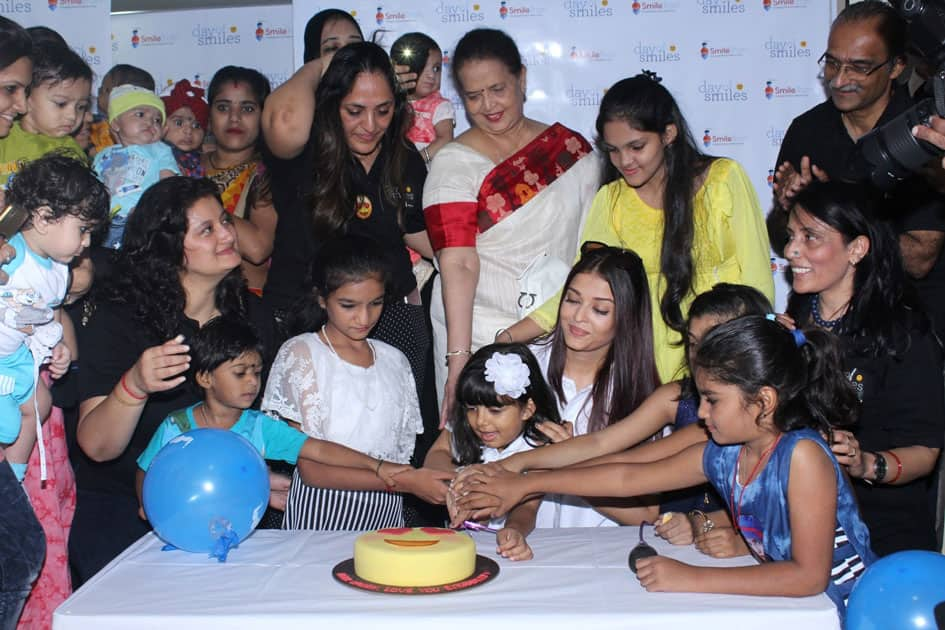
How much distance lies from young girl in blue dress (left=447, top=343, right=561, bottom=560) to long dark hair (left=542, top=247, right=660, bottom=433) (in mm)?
118

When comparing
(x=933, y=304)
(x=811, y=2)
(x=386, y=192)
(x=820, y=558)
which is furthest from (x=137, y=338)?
(x=811, y=2)

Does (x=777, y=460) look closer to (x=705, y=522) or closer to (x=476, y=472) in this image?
(x=705, y=522)

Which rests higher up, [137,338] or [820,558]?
[137,338]

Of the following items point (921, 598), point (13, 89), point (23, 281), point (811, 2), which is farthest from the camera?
point (811, 2)

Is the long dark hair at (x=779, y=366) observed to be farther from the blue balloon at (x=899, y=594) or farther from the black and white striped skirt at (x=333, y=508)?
the black and white striped skirt at (x=333, y=508)

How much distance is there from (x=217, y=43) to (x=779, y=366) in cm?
356

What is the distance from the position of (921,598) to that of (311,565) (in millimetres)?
1176

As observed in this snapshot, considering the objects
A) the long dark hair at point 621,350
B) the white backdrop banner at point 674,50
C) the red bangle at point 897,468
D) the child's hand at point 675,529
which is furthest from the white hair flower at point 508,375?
the white backdrop banner at point 674,50

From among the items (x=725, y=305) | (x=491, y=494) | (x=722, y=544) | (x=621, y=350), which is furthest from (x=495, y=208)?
(x=722, y=544)

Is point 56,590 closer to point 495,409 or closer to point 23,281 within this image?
point 23,281

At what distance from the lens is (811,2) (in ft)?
14.0

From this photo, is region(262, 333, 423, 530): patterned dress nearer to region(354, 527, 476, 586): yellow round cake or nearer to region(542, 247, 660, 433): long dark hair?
region(542, 247, 660, 433): long dark hair

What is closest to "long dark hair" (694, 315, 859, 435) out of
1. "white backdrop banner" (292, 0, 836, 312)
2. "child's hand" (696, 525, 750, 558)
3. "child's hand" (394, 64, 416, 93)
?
"child's hand" (696, 525, 750, 558)

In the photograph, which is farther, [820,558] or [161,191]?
[161,191]
